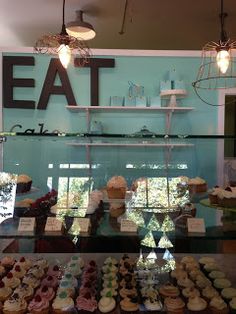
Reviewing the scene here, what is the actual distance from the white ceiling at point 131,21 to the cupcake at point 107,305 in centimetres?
415

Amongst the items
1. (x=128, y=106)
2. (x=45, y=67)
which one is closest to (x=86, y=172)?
(x=128, y=106)

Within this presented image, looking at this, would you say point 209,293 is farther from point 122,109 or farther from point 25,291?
point 122,109

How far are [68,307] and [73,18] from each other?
15.9ft

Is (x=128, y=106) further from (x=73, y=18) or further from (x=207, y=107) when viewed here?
(x=73, y=18)

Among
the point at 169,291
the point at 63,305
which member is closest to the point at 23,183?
the point at 63,305

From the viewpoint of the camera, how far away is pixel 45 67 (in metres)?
5.02

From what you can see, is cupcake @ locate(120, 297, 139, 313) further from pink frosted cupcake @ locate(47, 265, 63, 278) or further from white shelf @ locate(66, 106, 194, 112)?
white shelf @ locate(66, 106, 194, 112)

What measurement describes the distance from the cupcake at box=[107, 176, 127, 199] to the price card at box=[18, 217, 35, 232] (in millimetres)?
388

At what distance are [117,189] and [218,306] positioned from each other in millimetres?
721

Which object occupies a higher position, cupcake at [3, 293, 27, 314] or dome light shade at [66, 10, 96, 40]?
dome light shade at [66, 10, 96, 40]

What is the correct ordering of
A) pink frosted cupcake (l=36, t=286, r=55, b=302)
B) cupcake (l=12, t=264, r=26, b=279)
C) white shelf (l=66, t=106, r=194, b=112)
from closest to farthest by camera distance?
pink frosted cupcake (l=36, t=286, r=55, b=302) → cupcake (l=12, t=264, r=26, b=279) → white shelf (l=66, t=106, r=194, b=112)

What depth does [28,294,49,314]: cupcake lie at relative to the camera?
167 cm

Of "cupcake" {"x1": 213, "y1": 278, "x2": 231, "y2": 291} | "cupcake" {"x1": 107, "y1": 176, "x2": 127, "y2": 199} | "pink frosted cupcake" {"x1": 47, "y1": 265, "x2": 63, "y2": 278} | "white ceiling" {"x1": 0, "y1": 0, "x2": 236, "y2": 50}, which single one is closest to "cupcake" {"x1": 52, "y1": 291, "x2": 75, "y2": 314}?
"pink frosted cupcake" {"x1": 47, "y1": 265, "x2": 63, "y2": 278}

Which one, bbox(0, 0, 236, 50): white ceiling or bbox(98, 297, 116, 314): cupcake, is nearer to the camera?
bbox(98, 297, 116, 314): cupcake
